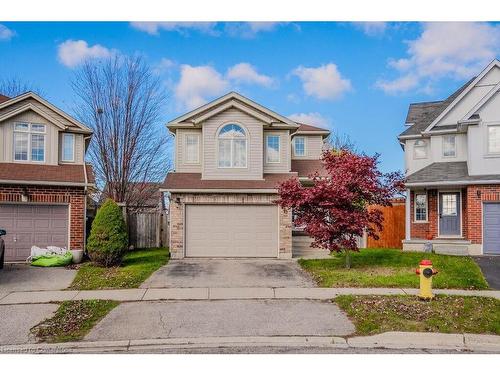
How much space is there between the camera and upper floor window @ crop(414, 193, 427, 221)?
19781 millimetres

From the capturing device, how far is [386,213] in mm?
21562

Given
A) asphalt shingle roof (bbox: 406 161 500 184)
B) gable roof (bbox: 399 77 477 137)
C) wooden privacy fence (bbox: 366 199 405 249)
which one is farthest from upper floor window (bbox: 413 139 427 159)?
wooden privacy fence (bbox: 366 199 405 249)

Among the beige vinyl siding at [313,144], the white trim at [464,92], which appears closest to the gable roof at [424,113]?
the white trim at [464,92]

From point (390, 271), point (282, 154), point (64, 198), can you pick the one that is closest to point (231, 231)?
point (282, 154)

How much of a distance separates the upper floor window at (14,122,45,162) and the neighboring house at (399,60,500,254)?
44.3 ft

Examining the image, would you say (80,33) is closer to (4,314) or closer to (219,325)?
(4,314)

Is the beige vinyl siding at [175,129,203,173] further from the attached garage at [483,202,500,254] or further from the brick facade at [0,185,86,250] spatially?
the attached garage at [483,202,500,254]

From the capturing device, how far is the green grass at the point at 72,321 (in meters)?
7.57

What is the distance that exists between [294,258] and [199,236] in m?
3.32

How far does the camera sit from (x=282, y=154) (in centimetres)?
1817

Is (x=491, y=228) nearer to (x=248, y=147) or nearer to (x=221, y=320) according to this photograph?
(x=248, y=147)

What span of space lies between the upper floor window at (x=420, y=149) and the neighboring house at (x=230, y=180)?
6.14m

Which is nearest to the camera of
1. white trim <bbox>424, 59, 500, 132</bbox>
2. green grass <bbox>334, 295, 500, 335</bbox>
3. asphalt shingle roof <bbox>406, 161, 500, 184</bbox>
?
green grass <bbox>334, 295, 500, 335</bbox>

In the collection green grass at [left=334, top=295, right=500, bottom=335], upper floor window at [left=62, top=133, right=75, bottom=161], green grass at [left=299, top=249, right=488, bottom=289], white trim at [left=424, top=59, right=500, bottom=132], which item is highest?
white trim at [left=424, top=59, right=500, bottom=132]
